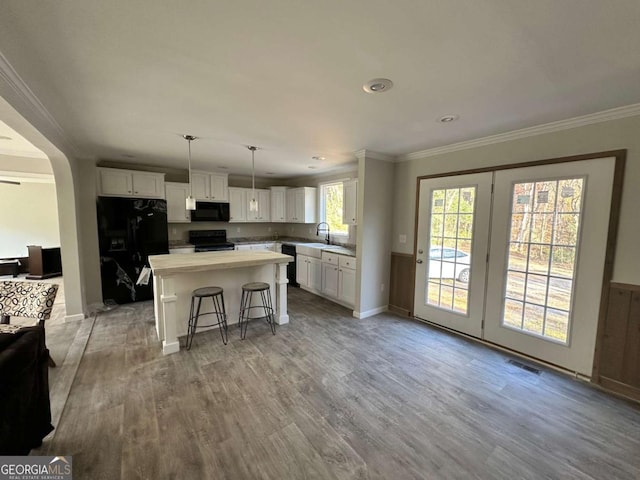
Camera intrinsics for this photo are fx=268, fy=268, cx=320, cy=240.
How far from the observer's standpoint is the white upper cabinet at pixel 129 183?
4.34m

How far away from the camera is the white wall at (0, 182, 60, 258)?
6.80m

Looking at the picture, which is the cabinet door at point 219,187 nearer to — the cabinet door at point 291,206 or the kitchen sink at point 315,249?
the cabinet door at point 291,206

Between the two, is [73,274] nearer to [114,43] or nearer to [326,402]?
[114,43]

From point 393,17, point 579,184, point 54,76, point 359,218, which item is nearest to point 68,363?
point 54,76

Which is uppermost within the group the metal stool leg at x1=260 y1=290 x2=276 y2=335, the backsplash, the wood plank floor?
the backsplash

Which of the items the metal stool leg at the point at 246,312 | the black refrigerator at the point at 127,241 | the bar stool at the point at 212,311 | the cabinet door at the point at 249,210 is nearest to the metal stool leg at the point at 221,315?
the bar stool at the point at 212,311

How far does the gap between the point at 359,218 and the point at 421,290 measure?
1374 millimetres

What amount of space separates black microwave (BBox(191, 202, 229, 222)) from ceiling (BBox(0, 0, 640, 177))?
2564 millimetres

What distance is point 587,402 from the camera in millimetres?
2240

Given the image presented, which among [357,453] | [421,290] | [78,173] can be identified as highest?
[78,173]

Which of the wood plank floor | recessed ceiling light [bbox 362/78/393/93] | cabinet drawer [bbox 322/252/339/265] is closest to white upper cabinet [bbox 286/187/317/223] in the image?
cabinet drawer [bbox 322/252/339/265]

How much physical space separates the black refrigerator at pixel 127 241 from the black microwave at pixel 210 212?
704 mm

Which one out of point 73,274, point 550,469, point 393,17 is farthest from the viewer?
point 73,274

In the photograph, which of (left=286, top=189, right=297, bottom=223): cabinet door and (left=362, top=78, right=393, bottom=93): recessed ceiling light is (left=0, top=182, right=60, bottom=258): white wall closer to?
(left=286, top=189, right=297, bottom=223): cabinet door
